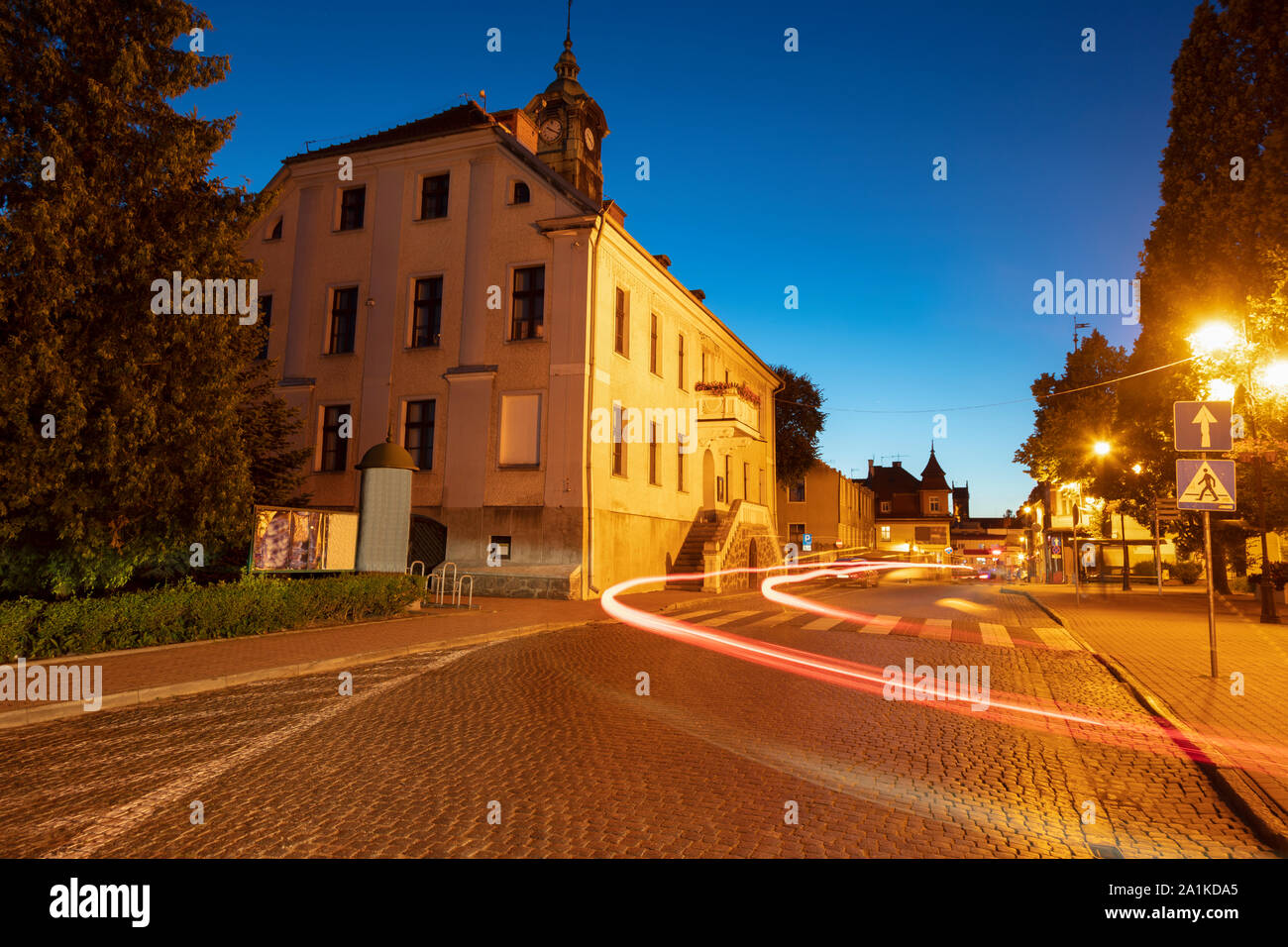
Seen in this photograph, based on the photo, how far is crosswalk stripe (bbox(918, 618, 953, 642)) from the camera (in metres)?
14.6

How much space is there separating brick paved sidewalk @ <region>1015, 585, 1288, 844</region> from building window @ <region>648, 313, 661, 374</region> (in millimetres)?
15402

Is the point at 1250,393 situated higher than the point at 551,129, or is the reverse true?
the point at 551,129

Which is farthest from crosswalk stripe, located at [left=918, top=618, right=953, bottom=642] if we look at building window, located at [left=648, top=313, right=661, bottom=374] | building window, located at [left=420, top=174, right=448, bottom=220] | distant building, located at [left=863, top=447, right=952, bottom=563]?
distant building, located at [left=863, top=447, right=952, bottom=563]

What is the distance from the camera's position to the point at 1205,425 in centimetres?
950

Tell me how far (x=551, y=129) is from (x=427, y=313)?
8.67m

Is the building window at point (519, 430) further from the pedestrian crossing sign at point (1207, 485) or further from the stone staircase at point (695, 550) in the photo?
the pedestrian crossing sign at point (1207, 485)

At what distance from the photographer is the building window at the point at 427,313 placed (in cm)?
2512

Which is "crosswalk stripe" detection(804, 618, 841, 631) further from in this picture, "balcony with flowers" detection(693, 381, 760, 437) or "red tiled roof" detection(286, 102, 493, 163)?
"red tiled roof" detection(286, 102, 493, 163)

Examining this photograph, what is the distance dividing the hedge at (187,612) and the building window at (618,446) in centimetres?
1029

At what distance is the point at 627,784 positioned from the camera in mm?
5172

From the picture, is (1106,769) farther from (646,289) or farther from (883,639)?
(646,289)

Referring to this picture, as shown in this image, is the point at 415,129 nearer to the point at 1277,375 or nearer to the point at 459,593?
the point at 459,593

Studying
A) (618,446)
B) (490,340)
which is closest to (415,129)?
(490,340)
